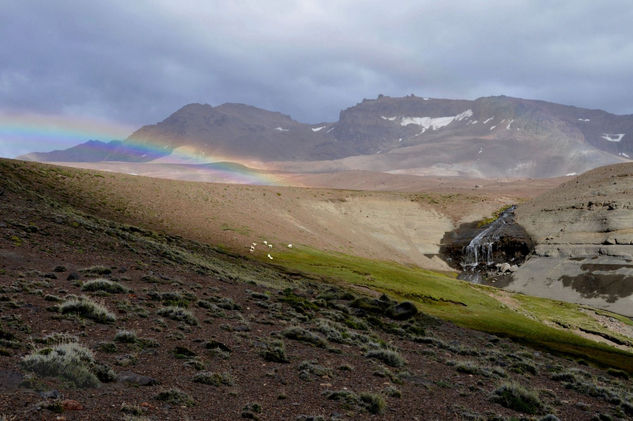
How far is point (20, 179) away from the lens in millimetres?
53062

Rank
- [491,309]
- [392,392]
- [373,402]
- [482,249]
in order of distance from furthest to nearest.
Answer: [482,249], [491,309], [392,392], [373,402]

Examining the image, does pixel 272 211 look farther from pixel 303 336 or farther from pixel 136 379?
pixel 136 379

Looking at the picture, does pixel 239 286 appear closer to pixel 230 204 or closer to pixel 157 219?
pixel 157 219

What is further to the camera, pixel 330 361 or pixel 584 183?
pixel 584 183

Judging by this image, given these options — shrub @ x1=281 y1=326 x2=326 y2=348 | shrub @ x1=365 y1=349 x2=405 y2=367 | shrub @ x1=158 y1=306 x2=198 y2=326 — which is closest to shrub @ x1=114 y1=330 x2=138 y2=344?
shrub @ x1=158 y1=306 x2=198 y2=326

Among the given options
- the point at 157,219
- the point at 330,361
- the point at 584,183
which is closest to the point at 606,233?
the point at 584,183

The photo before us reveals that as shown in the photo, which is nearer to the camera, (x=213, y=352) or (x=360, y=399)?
(x=360, y=399)

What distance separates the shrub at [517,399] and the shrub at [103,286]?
17.9 m

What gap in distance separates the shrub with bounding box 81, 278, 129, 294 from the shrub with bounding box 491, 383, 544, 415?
17.9 meters


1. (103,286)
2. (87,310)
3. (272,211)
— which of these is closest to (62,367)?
(87,310)

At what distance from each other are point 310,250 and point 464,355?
47.1m

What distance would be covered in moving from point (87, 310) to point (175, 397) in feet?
25.1

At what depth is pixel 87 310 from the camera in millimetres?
17516

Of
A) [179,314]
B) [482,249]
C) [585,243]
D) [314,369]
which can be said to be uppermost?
[179,314]
